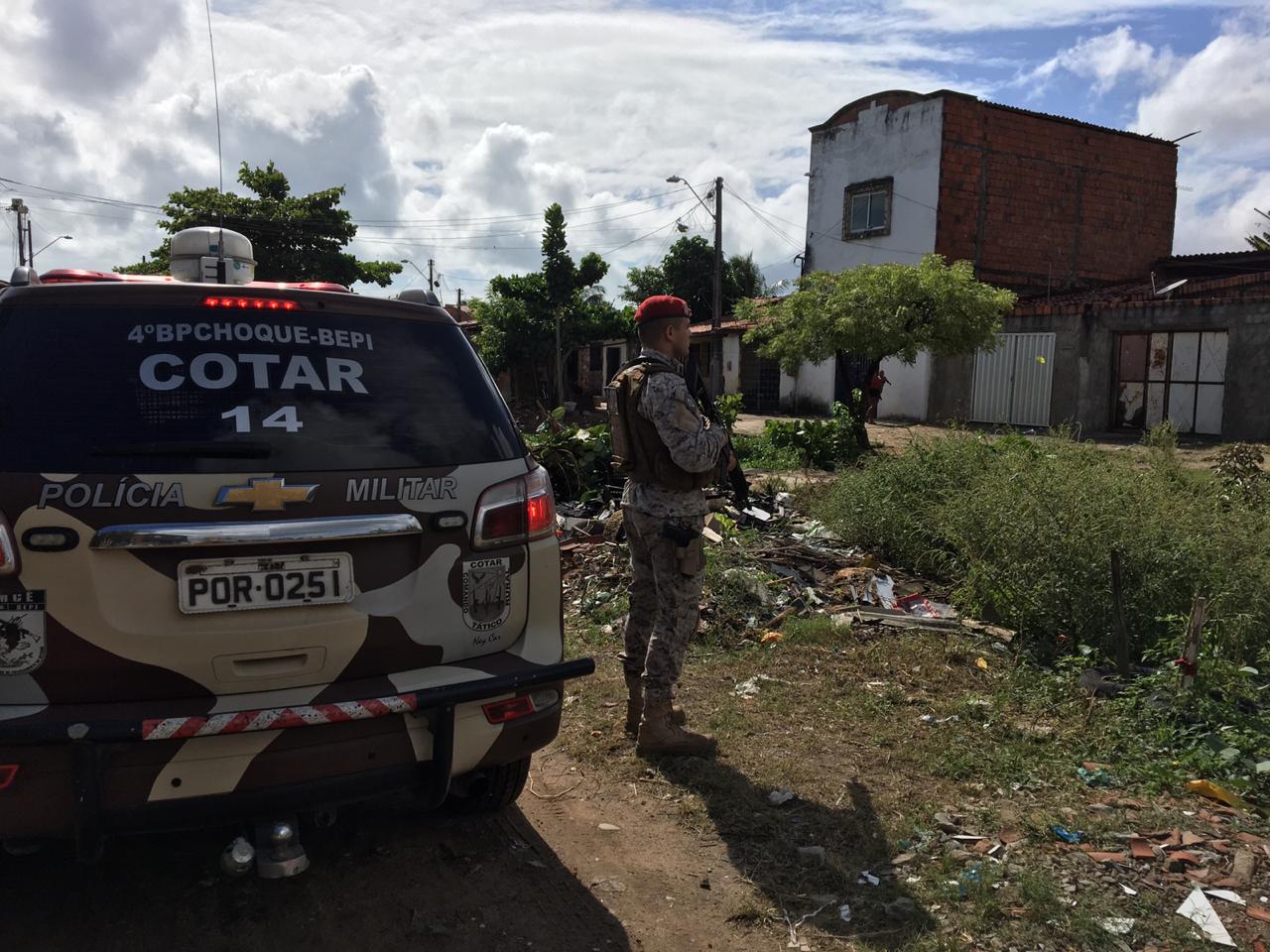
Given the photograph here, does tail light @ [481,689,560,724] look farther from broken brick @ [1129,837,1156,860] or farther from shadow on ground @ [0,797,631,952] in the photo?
broken brick @ [1129,837,1156,860]

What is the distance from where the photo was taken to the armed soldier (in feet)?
12.1

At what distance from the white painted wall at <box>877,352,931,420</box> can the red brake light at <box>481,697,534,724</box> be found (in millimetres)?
19630

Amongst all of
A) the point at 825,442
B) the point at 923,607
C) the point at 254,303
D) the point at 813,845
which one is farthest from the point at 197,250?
the point at 825,442

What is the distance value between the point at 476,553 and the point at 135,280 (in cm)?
125

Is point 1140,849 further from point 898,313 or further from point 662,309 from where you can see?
point 898,313

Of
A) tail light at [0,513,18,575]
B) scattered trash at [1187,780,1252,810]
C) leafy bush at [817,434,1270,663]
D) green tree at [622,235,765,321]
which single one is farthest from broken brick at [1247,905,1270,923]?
green tree at [622,235,765,321]

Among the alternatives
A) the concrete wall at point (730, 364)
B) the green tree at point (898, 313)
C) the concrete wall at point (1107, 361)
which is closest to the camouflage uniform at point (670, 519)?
the green tree at point (898, 313)

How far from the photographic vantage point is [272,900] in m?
2.75

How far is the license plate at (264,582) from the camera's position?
229cm

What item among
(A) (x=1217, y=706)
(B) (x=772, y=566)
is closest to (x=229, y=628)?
(A) (x=1217, y=706)

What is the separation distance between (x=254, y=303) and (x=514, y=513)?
0.94 meters

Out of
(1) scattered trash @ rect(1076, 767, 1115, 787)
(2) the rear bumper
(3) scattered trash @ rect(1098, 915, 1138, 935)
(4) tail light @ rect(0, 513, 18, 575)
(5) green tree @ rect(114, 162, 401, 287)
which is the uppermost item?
(5) green tree @ rect(114, 162, 401, 287)

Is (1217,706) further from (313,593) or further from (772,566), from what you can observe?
(313,593)

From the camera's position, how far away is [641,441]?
3.80m
